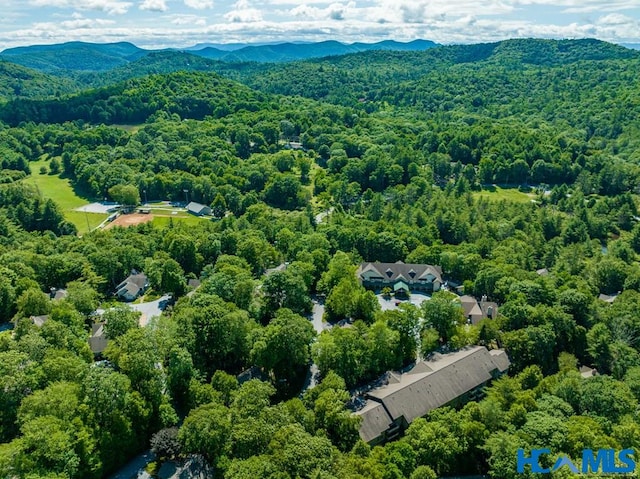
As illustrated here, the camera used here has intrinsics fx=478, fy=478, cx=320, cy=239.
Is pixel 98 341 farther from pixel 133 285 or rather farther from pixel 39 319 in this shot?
pixel 133 285

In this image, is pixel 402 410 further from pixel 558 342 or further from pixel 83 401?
pixel 83 401

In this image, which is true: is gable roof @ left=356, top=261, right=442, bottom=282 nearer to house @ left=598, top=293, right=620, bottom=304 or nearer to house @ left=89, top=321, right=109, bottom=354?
house @ left=598, top=293, right=620, bottom=304

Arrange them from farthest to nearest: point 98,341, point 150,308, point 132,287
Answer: point 132,287 → point 150,308 → point 98,341

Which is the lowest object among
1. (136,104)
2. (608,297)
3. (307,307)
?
(608,297)

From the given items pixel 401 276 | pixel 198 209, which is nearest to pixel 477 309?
pixel 401 276

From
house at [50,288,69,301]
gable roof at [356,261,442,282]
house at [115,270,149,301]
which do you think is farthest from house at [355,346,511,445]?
house at [50,288,69,301]

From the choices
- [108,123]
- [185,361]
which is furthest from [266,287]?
[108,123]

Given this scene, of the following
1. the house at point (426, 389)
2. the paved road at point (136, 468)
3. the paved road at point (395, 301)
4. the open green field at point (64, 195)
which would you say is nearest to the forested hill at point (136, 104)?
the open green field at point (64, 195)
